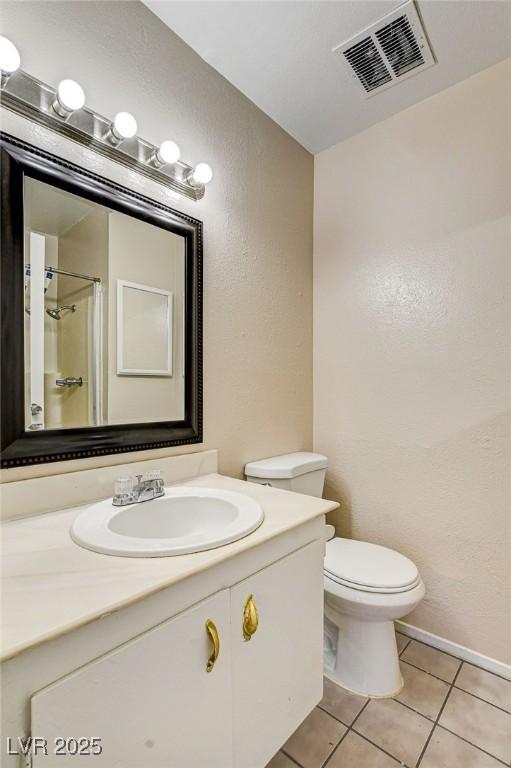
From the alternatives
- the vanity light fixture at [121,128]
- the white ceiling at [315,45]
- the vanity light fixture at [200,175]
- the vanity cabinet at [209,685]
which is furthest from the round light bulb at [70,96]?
the vanity cabinet at [209,685]

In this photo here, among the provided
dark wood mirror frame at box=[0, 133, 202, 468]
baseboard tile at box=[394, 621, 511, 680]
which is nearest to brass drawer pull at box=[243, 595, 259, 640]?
dark wood mirror frame at box=[0, 133, 202, 468]

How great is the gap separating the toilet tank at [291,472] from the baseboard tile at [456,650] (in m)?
0.73

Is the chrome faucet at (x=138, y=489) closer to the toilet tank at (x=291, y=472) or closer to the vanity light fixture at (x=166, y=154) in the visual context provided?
the toilet tank at (x=291, y=472)

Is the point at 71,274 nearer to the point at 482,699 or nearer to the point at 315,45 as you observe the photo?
the point at 315,45

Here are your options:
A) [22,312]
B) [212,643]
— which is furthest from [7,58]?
[212,643]

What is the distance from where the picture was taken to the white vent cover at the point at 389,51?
1309 mm

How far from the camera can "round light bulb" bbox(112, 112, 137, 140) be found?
3.62ft

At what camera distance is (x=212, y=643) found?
2.55 feet

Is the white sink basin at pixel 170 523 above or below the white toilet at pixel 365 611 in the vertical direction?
above

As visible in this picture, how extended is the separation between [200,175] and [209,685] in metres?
1.52

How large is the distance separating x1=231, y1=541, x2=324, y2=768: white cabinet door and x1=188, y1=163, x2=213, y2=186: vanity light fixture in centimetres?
130

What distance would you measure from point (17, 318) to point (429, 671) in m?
1.94

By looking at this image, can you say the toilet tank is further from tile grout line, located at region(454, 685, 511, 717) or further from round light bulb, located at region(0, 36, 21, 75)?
round light bulb, located at region(0, 36, 21, 75)

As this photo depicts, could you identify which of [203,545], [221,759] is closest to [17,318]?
[203,545]
